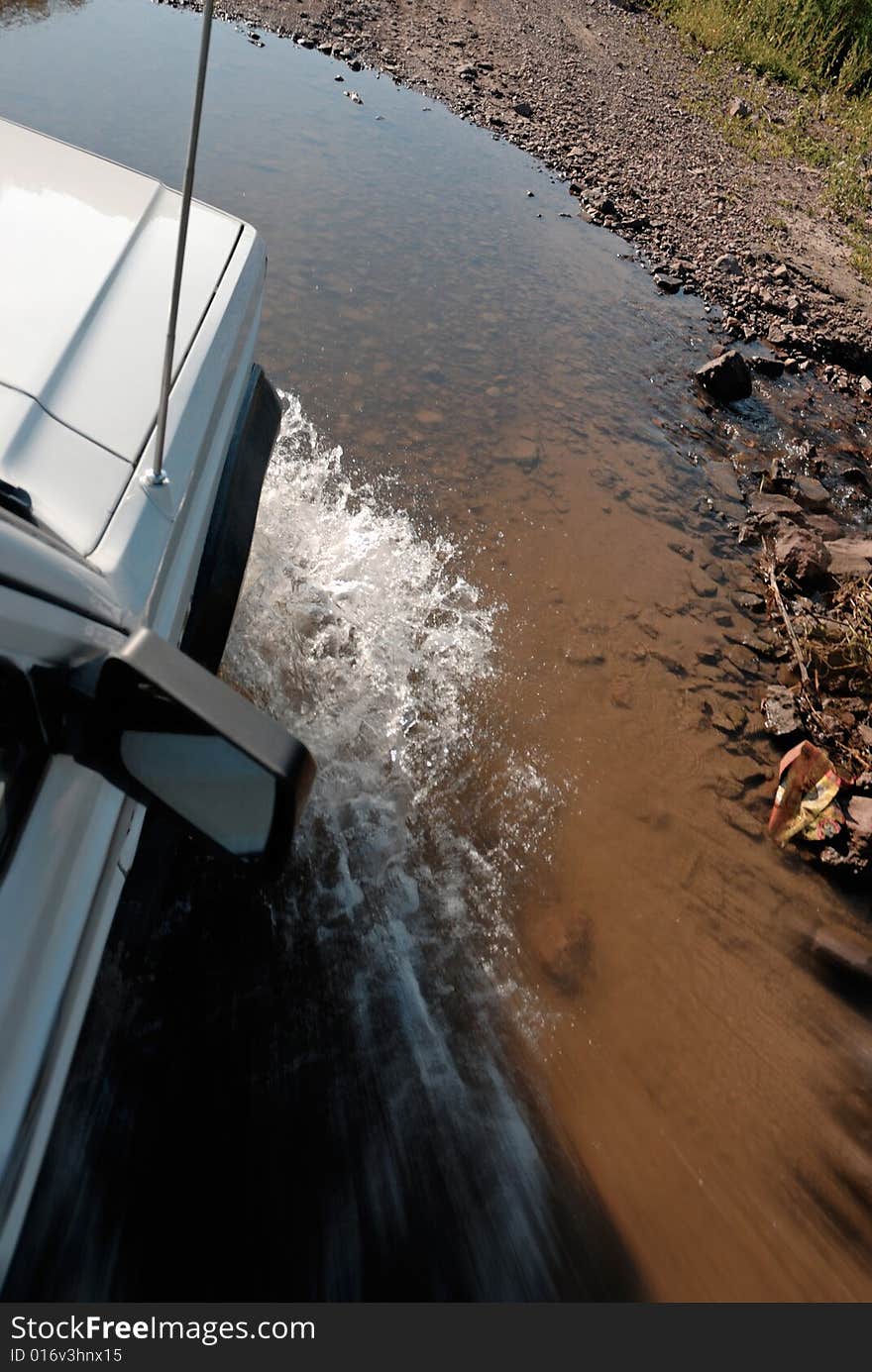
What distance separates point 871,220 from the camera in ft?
30.0

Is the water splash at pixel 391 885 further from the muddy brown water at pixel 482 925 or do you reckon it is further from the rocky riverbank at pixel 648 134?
the rocky riverbank at pixel 648 134

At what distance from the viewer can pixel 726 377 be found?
6.15m

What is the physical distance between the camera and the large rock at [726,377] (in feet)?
20.1

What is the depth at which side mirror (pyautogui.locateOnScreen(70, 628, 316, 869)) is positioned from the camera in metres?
1.04

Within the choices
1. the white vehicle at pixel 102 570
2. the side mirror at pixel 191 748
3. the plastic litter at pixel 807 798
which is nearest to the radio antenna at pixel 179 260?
the white vehicle at pixel 102 570

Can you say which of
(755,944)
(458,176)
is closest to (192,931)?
(755,944)

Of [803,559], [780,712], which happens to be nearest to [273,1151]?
[780,712]

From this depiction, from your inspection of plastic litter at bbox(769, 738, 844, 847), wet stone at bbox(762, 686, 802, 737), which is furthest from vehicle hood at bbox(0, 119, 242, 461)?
wet stone at bbox(762, 686, 802, 737)

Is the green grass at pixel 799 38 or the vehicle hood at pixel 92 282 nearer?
the vehicle hood at pixel 92 282

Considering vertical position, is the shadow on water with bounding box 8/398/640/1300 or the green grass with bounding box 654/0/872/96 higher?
the green grass with bounding box 654/0/872/96

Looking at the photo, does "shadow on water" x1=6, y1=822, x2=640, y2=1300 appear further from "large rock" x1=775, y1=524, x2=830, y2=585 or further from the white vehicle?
"large rock" x1=775, y1=524, x2=830, y2=585

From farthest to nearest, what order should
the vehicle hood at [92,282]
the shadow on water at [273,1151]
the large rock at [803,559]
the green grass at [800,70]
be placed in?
1. the green grass at [800,70]
2. the large rock at [803,559]
3. the shadow on water at [273,1151]
4. the vehicle hood at [92,282]

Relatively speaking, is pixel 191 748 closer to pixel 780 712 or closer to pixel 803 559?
pixel 780 712

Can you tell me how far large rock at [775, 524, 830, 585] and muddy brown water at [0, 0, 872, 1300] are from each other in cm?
33
